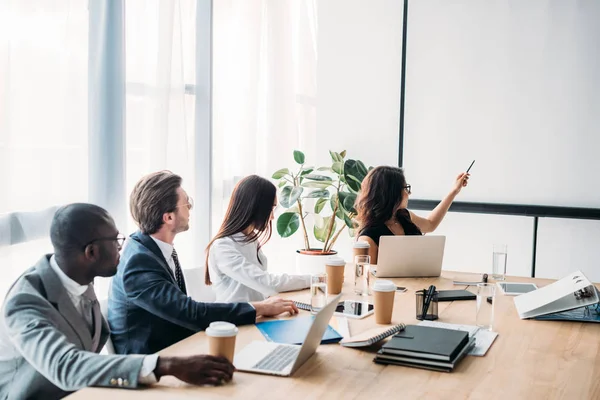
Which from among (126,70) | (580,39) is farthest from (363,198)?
(580,39)

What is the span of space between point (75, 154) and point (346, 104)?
2.63 m

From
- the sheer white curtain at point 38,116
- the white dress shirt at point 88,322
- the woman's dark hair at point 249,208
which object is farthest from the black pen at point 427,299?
the sheer white curtain at point 38,116

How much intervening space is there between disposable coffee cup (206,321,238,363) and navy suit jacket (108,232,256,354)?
1.47ft

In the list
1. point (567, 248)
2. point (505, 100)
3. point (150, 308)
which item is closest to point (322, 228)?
point (505, 100)

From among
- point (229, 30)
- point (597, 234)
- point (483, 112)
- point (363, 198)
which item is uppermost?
point (229, 30)

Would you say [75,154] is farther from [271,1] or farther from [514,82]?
[514,82]

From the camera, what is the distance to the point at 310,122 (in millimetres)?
5215

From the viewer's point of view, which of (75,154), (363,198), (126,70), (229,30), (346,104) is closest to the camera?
(75,154)

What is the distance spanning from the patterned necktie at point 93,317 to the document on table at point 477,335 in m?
0.99

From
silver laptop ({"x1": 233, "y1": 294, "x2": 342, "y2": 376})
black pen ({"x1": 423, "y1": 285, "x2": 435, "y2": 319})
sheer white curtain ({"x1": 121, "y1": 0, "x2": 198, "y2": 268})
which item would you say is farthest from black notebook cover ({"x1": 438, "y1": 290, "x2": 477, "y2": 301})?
sheer white curtain ({"x1": 121, "y1": 0, "x2": 198, "y2": 268})

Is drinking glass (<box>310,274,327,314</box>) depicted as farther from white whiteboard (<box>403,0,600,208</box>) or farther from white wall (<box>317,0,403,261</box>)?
white wall (<box>317,0,403,261</box>)

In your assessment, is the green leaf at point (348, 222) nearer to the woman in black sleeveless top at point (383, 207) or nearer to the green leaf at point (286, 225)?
the green leaf at point (286, 225)

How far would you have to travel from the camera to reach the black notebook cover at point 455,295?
2.55 metres

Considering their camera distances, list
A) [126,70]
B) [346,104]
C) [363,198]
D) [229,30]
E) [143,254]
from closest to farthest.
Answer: [143,254], [126,70], [363,198], [229,30], [346,104]
